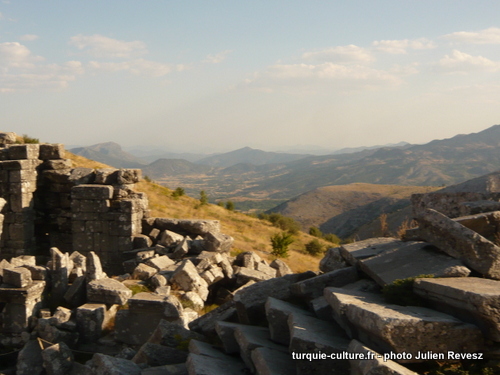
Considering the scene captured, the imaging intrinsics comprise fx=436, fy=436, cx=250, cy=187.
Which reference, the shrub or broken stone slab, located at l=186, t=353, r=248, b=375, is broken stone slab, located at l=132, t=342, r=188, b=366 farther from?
the shrub

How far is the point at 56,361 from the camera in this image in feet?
22.9

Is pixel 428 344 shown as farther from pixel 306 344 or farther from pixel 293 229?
pixel 293 229

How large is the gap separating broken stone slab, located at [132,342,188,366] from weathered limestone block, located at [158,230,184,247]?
6.57 m

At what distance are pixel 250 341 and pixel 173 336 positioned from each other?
6.33 ft

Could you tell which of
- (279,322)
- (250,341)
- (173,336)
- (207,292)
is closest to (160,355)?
(173,336)

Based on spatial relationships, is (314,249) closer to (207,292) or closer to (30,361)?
(207,292)

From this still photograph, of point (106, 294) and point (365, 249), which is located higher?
point (365, 249)

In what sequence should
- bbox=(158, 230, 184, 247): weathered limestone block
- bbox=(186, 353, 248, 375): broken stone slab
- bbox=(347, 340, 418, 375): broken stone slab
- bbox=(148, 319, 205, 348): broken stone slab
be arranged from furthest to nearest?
1. bbox=(158, 230, 184, 247): weathered limestone block
2. bbox=(148, 319, 205, 348): broken stone slab
3. bbox=(186, 353, 248, 375): broken stone slab
4. bbox=(347, 340, 418, 375): broken stone slab

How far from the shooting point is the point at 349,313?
15.5ft

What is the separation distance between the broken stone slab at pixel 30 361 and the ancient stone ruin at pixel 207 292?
0.9 inches

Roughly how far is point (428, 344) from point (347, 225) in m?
76.6

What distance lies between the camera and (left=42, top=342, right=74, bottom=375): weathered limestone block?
22.8ft

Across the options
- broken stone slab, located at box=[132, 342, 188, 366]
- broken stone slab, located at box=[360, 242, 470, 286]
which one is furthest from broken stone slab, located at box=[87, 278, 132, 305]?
broken stone slab, located at box=[360, 242, 470, 286]

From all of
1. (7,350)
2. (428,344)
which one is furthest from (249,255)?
(428,344)
